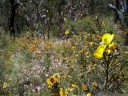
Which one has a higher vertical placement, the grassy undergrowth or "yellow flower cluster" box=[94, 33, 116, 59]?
"yellow flower cluster" box=[94, 33, 116, 59]

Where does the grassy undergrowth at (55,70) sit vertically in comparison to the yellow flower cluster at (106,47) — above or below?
below

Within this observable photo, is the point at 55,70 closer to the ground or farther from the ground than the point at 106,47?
closer to the ground

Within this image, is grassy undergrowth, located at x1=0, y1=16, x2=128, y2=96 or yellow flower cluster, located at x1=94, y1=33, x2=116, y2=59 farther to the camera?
grassy undergrowth, located at x1=0, y1=16, x2=128, y2=96

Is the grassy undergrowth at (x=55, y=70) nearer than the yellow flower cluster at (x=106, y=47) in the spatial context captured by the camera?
No

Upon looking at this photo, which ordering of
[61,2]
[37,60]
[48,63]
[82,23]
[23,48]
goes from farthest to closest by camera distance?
[61,2] < [82,23] < [23,48] < [37,60] < [48,63]

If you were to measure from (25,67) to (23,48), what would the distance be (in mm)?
2087

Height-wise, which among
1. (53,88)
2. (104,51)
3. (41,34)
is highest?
(104,51)

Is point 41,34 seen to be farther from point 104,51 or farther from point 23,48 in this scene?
point 104,51

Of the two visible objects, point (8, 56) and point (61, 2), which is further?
point (61, 2)

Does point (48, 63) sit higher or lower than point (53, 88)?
lower

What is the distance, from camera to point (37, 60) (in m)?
8.09

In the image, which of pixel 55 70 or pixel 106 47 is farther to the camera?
pixel 55 70

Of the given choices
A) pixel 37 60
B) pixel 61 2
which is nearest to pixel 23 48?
pixel 37 60

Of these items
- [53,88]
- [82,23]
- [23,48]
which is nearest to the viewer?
[53,88]
